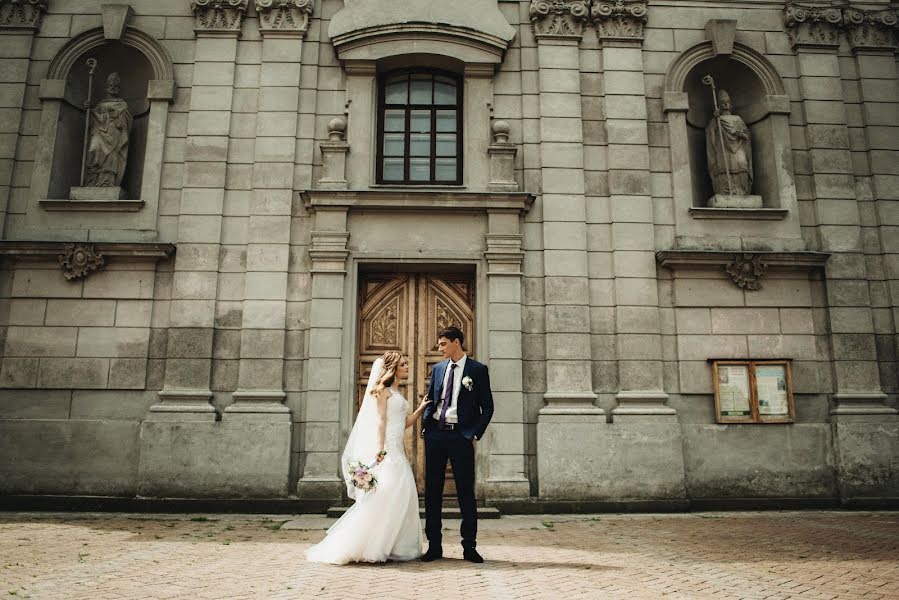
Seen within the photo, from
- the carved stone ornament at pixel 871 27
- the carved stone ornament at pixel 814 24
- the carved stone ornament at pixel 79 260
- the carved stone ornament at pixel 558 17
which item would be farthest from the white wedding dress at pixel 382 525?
the carved stone ornament at pixel 871 27

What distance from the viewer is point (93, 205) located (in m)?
10.9

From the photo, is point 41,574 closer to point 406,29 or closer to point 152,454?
point 152,454

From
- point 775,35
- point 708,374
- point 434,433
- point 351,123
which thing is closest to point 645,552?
point 434,433

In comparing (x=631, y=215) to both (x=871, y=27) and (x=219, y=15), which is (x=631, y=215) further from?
(x=219, y=15)

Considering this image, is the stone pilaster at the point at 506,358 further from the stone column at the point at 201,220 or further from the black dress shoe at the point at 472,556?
the stone column at the point at 201,220

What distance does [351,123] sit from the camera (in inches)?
447

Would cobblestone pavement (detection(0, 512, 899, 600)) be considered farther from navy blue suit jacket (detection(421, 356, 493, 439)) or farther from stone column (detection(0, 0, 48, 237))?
stone column (detection(0, 0, 48, 237))

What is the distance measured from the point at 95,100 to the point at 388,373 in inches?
357

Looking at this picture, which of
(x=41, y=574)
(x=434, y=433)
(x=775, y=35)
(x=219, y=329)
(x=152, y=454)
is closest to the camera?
(x=41, y=574)

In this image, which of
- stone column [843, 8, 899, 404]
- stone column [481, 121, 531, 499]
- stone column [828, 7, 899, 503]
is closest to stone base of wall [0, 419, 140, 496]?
stone column [481, 121, 531, 499]

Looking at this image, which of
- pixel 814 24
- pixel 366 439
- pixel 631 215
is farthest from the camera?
pixel 814 24

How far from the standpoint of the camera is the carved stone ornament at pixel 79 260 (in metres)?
10.5

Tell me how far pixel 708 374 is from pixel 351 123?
297 inches

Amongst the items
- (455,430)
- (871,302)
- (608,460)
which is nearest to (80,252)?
(455,430)
